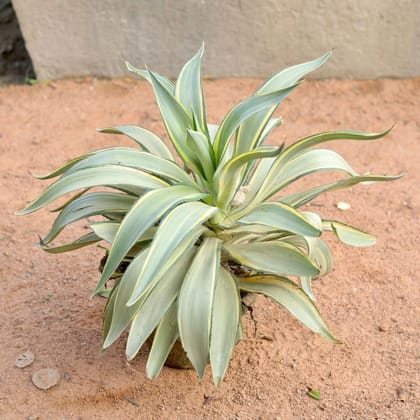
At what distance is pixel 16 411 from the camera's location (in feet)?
9.74

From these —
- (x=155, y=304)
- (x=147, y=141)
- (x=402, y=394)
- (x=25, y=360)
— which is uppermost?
(x=147, y=141)

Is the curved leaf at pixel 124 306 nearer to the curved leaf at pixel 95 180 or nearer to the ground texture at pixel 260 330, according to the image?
the curved leaf at pixel 95 180

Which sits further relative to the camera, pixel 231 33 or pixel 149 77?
pixel 231 33

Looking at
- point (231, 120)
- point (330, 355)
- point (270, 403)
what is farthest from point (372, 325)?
point (231, 120)

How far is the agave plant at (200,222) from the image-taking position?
2.58 meters

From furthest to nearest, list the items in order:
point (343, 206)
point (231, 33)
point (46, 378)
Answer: point (231, 33)
point (343, 206)
point (46, 378)

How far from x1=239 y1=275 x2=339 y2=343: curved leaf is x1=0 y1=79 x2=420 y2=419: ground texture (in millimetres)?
370

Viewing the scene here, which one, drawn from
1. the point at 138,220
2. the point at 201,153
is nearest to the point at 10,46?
the point at 201,153

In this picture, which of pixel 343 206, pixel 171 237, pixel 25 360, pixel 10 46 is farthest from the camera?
pixel 10 46

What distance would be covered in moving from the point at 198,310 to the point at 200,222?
300 millimetres

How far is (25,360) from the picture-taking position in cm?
319

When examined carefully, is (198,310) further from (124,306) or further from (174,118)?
(174,118)

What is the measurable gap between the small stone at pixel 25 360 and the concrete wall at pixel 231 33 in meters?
2.66

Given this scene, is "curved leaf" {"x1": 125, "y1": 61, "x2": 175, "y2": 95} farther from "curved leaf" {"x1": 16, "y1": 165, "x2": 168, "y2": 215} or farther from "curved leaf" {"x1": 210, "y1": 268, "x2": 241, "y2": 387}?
"curved leaf" {"x1": 210, "y1": 268, "x2": 241, "y2": 387}
